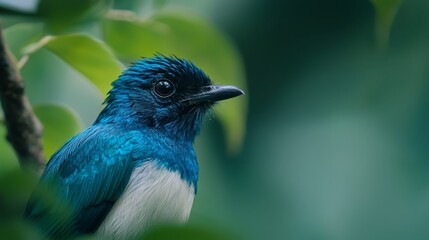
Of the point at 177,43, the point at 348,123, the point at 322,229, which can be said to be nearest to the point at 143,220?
the point at 177,43

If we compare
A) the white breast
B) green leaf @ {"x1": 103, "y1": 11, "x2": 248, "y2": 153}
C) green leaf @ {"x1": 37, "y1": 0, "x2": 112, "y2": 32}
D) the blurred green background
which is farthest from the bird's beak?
the blurred green background

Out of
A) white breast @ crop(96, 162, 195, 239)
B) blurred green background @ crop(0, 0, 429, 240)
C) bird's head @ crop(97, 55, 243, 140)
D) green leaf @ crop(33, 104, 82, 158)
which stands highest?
blurred green background @ crop(0, 0, 429, 240)

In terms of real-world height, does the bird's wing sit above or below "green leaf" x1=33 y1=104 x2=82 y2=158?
below

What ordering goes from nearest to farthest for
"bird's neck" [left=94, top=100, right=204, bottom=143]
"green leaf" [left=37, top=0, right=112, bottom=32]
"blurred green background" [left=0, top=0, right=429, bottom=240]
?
"green leaf" [left=37, top=0, right=112, bottom=32] < "bird's neck" [left=94, top=100, right=204, bottom=143] < "blurred green background" [left=0, top=0, right=429, bottom=240]

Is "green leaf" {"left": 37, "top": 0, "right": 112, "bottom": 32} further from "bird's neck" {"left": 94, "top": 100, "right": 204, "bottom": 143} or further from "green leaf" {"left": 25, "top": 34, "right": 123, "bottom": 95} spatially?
"bird's neck" {"left": 94, "top": 100, "right": 204, "bottom": 143}

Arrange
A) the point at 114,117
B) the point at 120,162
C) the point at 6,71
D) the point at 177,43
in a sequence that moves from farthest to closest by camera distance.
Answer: the point at 114,117 < the point at 120,162 < the point at 177,43 < the point at 6,71

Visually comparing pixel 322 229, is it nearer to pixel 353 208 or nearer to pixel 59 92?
pixel 353 208
